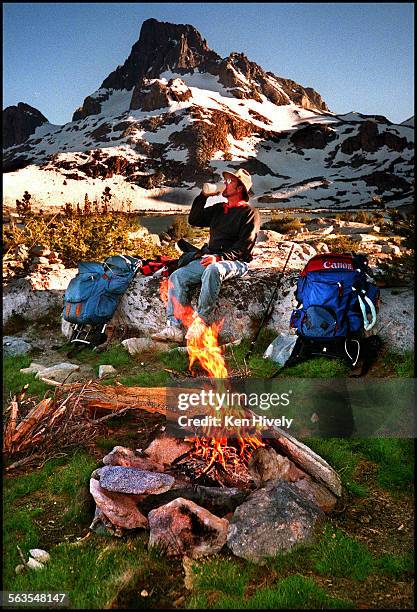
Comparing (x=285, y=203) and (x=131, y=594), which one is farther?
(x=285, y=203)

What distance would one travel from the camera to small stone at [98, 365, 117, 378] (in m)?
6.96

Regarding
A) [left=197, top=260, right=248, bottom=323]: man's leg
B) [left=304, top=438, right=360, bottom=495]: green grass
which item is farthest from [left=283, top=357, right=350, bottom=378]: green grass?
[left=197, top=260, right=248, bottom=323]: man's leg

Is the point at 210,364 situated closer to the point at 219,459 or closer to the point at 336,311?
the point at 336,311

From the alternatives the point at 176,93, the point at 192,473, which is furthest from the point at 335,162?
the point at 192,473

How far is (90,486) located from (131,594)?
106 centimetres

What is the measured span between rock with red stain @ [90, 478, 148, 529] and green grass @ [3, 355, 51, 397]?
2.74m

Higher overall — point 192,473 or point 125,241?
point 125,241

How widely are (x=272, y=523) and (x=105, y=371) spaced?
4.23 metres

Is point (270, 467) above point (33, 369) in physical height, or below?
above

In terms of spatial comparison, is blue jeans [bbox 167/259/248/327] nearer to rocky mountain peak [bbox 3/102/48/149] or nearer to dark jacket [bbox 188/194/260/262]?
dark jacket [bbox 188/194/260/262]

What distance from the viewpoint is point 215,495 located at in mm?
3691

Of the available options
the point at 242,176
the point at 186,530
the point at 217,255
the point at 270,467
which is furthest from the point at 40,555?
the point at 242,176

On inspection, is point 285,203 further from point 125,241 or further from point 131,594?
point 131,594

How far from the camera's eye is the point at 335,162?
95688 mm
